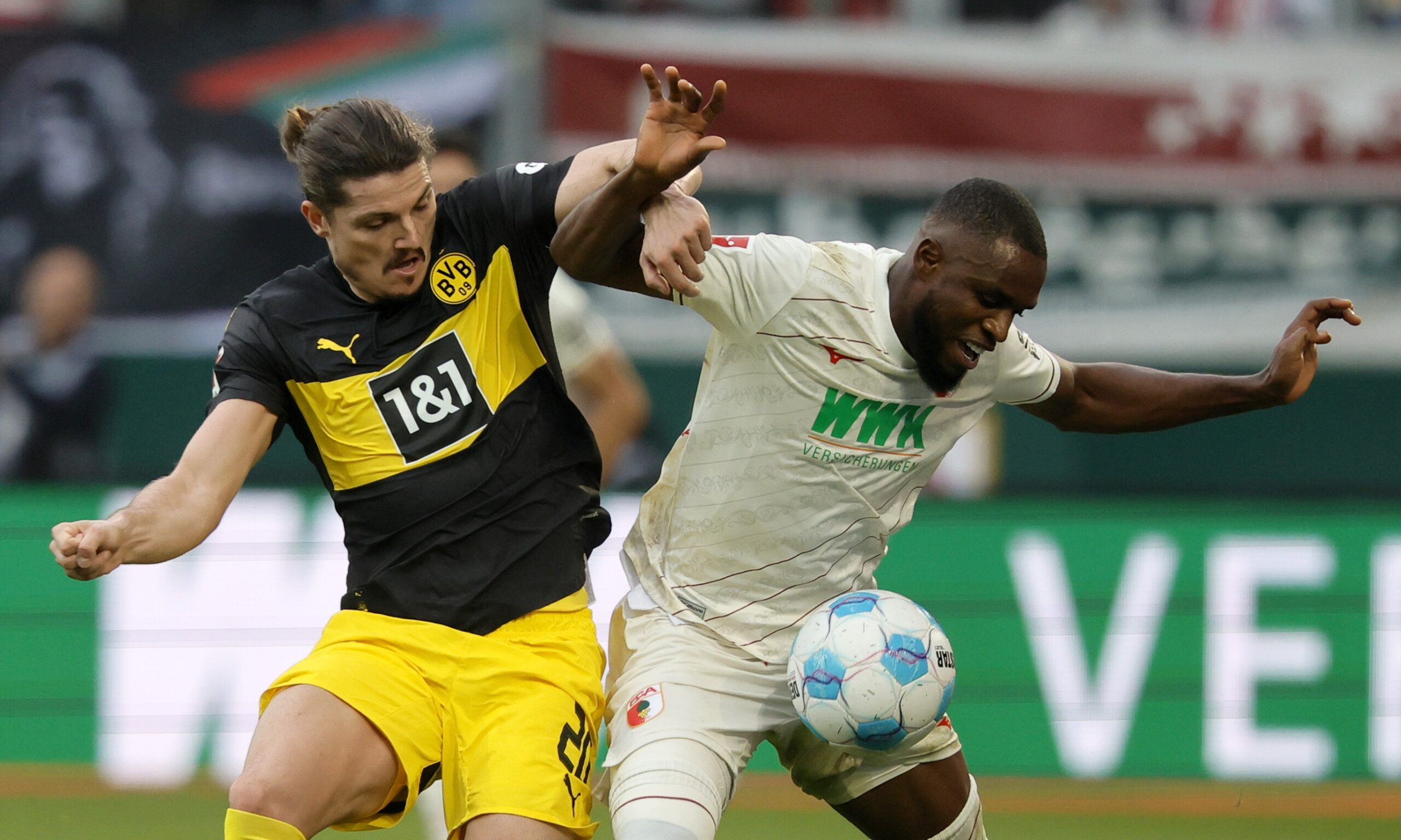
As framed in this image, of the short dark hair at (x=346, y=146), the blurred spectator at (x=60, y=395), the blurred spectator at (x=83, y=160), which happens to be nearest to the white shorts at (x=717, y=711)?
the short dark hair at (x=346, y=146)

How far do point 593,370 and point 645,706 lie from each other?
266 cm

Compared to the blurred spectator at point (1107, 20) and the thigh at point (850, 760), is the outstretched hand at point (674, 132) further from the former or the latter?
the blurred spectator at point (1107, 20)

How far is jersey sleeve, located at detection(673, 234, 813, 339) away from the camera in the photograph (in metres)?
4.06

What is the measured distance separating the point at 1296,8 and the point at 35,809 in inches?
324

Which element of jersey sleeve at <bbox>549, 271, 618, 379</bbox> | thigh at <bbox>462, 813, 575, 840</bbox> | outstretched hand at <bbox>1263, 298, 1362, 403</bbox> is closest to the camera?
thigh at <bbox>462, 813, 575, 840</bbox>

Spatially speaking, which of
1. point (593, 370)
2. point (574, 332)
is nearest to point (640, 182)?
point (574, 332)

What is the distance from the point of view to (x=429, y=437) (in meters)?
4.11

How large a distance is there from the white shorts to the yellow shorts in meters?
0.15

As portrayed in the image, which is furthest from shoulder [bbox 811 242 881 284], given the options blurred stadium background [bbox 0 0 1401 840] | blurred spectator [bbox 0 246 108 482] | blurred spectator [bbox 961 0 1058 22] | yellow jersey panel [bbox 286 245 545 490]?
blurred spectator [bbox 961 0 1058 22]

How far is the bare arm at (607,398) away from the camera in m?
6.72

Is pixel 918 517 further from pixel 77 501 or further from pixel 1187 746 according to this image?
pixel 77 501

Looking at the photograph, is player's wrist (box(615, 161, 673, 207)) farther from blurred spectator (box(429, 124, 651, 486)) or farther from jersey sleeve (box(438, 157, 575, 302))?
blurred spectator (box(429, 124, 651, 486))

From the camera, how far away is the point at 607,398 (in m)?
6.77

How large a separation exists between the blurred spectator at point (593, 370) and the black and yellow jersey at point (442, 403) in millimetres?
2263
